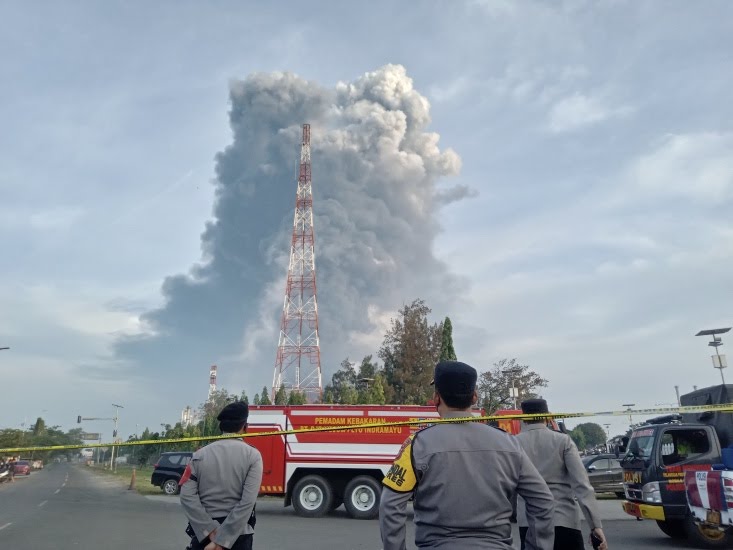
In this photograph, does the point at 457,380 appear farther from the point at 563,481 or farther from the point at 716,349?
the point at 716,349

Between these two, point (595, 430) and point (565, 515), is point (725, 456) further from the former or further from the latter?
point (595, 430)

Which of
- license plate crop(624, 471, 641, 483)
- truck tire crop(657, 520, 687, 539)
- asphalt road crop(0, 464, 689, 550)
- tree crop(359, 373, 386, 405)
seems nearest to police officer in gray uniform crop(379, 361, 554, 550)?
asphalt road crop(0, 464, 689, 550)

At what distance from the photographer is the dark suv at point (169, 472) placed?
22.2m

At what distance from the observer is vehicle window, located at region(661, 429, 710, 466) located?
9820mm

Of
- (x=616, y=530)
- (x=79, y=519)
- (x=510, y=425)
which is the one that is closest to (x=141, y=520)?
(x=79, y=519)

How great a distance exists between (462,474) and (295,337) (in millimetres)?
51701

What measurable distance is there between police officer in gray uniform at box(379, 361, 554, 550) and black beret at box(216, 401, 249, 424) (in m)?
1.89

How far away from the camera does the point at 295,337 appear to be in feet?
176

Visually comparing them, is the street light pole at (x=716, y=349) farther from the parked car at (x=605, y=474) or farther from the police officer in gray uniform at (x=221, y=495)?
the police officer in gray uniform at (x=221, y=495)

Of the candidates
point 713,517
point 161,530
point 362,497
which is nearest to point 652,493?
point 713,517

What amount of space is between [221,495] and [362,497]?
10.9 m

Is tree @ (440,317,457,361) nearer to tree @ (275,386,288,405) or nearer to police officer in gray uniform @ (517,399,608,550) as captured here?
tree @ (275,386,288,405)

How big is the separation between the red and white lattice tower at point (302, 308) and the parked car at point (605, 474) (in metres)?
31.5

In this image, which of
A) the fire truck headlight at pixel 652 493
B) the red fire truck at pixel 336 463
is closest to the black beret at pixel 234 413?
the fire truck headlight at pixel 652 493
